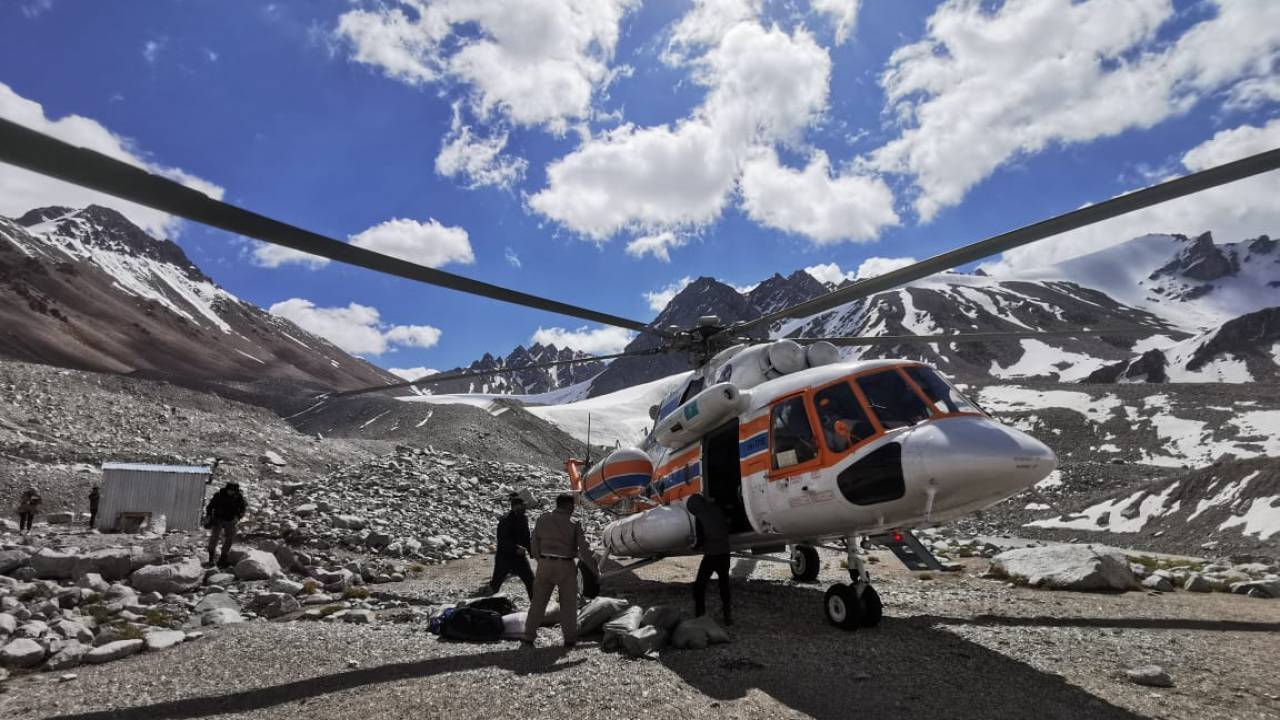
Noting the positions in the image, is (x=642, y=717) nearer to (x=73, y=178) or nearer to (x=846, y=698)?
(x=846, y=698)

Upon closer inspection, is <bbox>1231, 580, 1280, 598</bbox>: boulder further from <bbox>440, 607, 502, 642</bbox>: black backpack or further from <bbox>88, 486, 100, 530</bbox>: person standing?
<bbox>88, 486, 100, 530</bbox>: person standing

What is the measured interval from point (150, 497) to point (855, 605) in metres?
17.8

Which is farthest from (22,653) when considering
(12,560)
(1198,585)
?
(1198,585)

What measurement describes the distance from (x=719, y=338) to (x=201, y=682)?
29.6ft

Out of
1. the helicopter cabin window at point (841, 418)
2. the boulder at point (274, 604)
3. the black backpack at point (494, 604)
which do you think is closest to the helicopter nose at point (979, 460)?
the helicopter cabin window at point (841, 418)

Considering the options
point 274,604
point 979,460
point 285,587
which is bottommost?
point 274,604

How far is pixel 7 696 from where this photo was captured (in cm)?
536

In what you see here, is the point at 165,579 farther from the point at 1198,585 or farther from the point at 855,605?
the point at 1198,585

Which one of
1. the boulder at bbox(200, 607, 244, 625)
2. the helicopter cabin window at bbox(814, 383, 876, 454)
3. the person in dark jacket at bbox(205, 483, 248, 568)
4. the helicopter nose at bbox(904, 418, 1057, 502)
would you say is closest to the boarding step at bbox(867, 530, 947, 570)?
the helicopter nose at bbox(904, 418, 1057, 502)

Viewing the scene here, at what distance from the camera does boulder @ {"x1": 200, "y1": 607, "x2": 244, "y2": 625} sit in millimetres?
8180

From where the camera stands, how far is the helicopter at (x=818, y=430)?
4508mm

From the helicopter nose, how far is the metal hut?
18.3 m

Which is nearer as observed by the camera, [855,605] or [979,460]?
[979,460]

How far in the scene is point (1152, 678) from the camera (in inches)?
212
